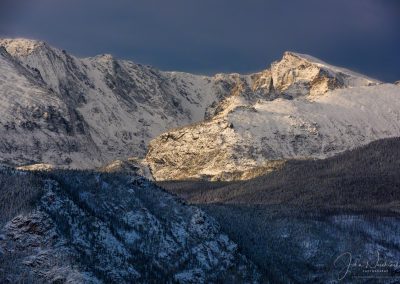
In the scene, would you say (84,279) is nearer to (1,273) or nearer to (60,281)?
(60,281)

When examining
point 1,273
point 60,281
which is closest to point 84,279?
point 60,281
